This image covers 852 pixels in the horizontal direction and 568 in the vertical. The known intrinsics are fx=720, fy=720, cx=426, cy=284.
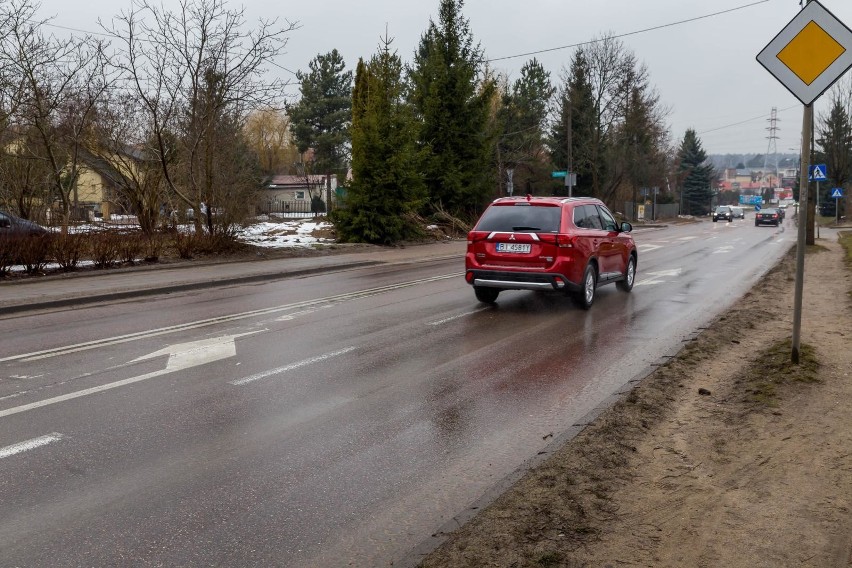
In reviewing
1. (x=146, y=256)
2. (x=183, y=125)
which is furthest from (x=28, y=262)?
(x=183, y=125)

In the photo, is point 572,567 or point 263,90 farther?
point 263,90

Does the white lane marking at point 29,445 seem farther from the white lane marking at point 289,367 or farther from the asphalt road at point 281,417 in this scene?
the white lane marking at point 289,367

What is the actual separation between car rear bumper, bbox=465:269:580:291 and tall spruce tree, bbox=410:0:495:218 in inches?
852

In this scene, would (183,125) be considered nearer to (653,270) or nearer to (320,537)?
(653,270)

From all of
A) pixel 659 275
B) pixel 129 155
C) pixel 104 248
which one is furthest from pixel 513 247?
pixel 129 155

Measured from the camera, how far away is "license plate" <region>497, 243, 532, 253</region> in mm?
11156

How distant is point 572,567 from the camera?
333 cm

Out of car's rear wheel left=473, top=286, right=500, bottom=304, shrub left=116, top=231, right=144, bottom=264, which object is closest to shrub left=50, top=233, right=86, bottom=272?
shrub left=116, top=231, right=144, bottom=264

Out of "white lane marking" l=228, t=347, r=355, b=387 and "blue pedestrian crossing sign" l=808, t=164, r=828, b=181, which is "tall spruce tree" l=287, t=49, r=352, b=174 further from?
"white lane marking" l=228, t=347, r=355, b=387

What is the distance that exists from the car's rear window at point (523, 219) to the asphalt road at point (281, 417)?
1.31 m

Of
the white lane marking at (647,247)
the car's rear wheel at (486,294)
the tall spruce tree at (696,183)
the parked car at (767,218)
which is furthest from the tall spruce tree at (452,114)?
the tall spruce tree at (696,183)

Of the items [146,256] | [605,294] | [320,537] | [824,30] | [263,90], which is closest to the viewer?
[320,537]

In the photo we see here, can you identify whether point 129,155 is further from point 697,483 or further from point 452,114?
point 697,483

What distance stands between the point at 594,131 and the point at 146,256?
41086mm
